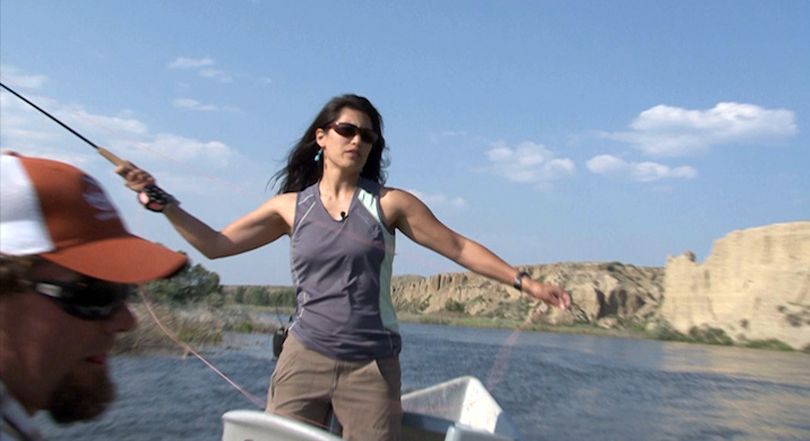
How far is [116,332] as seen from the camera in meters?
1.43

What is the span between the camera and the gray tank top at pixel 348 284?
3.12 metres

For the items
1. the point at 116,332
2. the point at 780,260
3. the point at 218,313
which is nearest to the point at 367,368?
the point at 116,332

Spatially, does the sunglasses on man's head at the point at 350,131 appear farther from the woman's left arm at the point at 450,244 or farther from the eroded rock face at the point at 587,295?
the eroded rock face at the point at 587,295

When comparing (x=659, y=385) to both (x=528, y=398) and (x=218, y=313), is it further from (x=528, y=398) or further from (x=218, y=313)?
(x=218, y=313)

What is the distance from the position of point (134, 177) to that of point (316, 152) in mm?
842

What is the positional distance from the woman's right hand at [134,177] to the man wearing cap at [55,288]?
175cm

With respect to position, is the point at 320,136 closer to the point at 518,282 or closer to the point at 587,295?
the point at 518,282

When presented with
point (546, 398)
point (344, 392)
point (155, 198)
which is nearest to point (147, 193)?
point (155, 198)

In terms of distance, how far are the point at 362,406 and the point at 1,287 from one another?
2.01 m

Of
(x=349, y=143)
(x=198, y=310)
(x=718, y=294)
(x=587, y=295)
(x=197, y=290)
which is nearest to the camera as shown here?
(x=349, y=143)

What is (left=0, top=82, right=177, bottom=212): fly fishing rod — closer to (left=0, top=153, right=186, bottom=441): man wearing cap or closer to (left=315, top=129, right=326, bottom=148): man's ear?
(left=315, top=129, right=326, bottom=148): man's ear

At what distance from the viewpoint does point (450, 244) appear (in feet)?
11.1

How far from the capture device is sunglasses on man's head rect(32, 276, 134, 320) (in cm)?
130

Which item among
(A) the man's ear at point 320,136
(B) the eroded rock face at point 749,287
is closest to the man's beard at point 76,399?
(A) the man's ear at point 320,136
